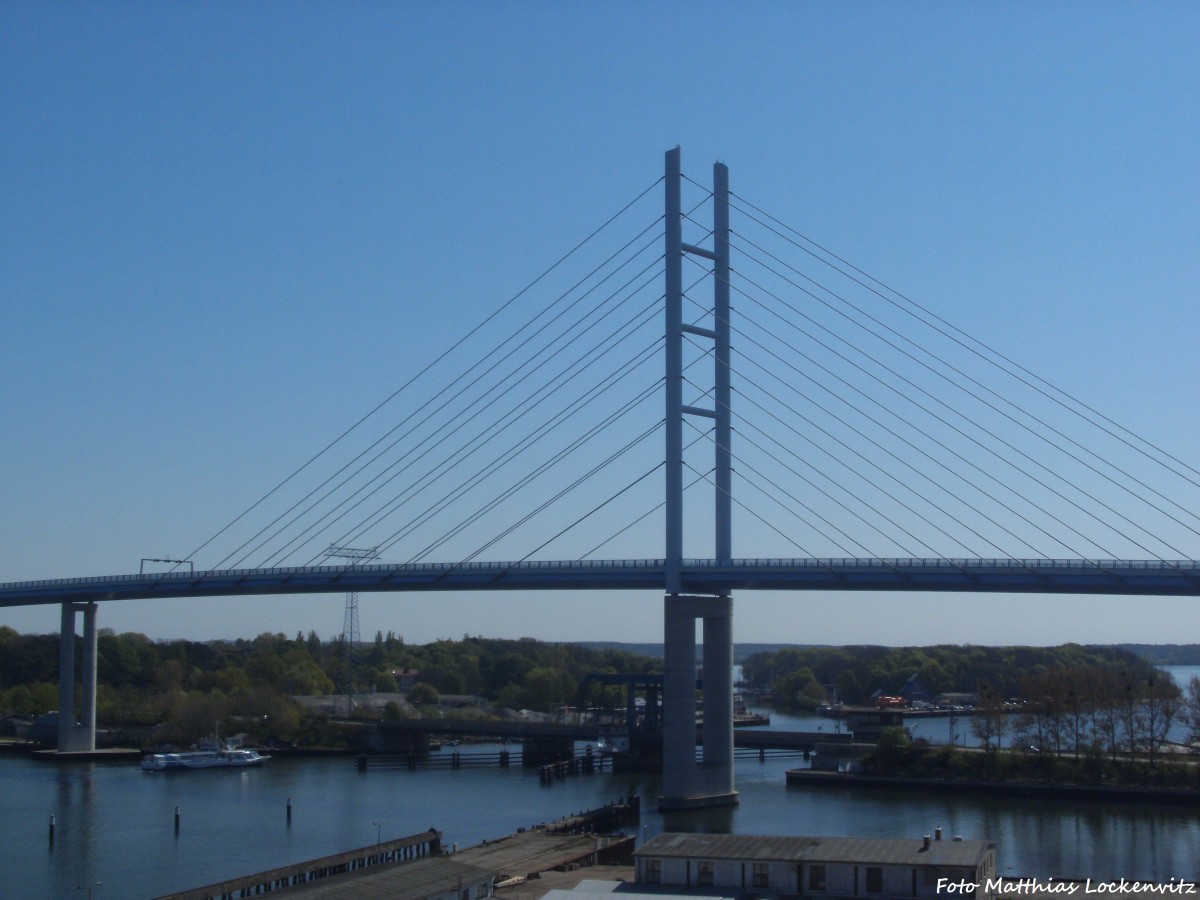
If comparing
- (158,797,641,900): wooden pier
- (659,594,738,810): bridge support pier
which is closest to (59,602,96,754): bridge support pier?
(659,594,738,810): bridge support pier

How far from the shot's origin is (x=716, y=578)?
27234mm

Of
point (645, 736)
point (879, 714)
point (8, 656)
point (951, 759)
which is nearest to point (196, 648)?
point (8, 656)

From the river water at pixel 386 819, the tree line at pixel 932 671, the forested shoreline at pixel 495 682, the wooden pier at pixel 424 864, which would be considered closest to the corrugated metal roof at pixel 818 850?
the wooden pier at pixel 424 864

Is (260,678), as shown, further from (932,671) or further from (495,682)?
(932,671)

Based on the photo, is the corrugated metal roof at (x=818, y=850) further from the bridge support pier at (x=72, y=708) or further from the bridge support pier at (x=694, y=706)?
the bridge support pier at (x=72, y=708)

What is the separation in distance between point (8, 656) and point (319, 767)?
25102 millimetres

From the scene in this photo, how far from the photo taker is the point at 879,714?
35938 millimetres

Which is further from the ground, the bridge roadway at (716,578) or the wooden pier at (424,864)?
the bridge roadway at (716,578)

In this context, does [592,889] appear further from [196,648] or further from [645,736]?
[196,648]

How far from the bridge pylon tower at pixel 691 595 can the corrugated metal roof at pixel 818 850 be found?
10.6m

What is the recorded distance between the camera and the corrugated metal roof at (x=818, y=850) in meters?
14.8

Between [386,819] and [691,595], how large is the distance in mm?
7367

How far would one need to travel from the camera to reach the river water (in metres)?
19.5

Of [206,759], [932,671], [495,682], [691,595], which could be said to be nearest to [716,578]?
[691,595]
